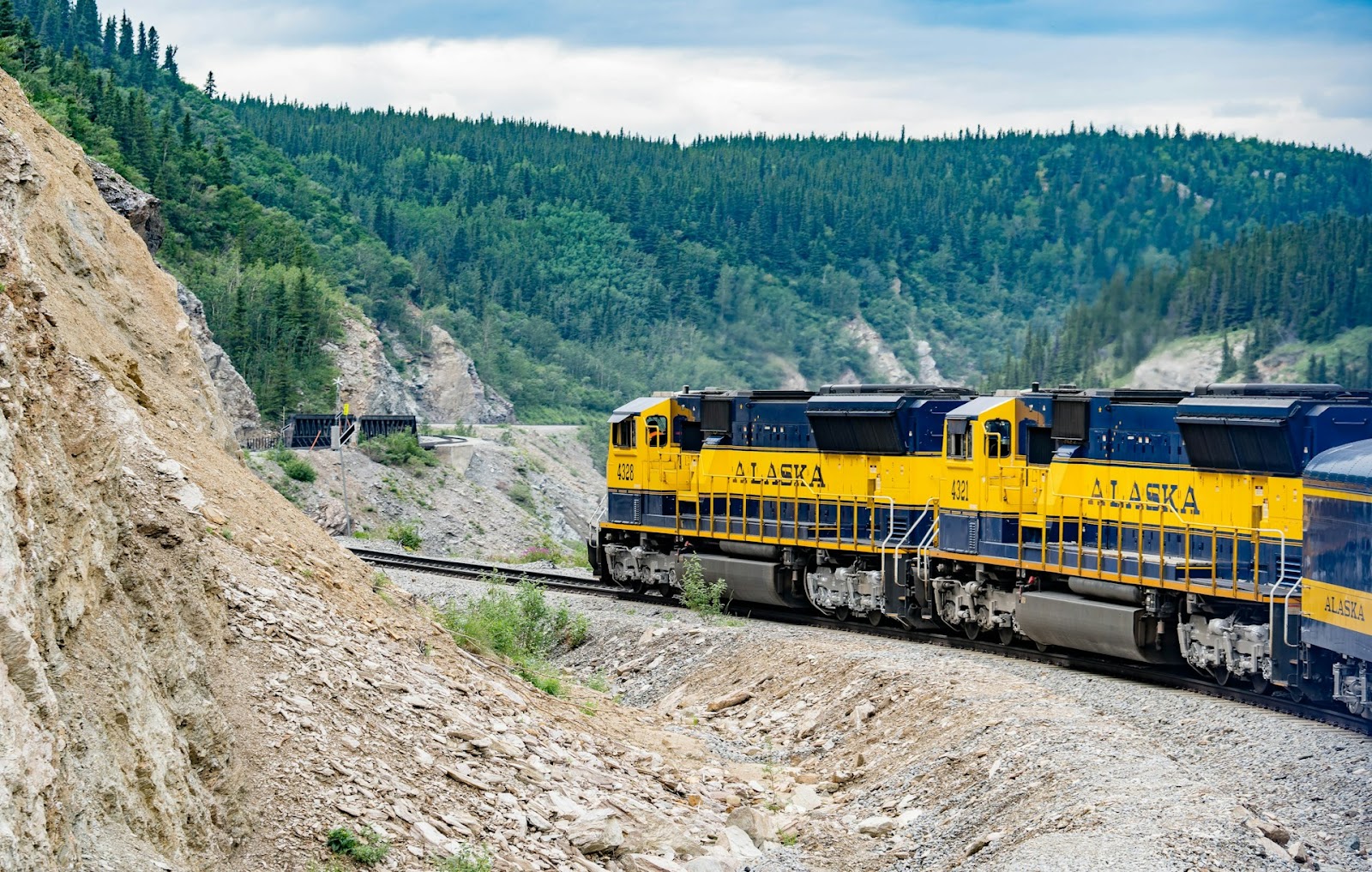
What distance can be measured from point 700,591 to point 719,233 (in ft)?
460

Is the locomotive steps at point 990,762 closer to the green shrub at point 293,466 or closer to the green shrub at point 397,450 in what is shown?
the green shrub at point 293,466

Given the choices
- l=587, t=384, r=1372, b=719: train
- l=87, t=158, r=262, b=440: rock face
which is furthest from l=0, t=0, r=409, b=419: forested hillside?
l=587, t=384, r=1372, b=719: train

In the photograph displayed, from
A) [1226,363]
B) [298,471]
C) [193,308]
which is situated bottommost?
[298,471]

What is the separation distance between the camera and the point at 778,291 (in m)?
156

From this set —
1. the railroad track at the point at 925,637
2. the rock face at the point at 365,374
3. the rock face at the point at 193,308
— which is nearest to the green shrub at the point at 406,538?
the railroad track at the point at 925,637

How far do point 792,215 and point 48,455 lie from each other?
16307 cm

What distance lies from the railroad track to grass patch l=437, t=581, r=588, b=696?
2.87 feet

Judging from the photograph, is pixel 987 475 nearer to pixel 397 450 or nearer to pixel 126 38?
pixel 397 450

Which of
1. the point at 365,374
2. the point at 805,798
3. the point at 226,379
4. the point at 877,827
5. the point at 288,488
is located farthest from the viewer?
the point at 365,374

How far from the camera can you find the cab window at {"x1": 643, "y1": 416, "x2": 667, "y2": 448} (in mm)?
27203

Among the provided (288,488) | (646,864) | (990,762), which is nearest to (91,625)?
(646,864)

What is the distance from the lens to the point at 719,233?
162m

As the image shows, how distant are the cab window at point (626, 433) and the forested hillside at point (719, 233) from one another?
46.7 metres

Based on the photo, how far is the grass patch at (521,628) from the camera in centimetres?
1631
